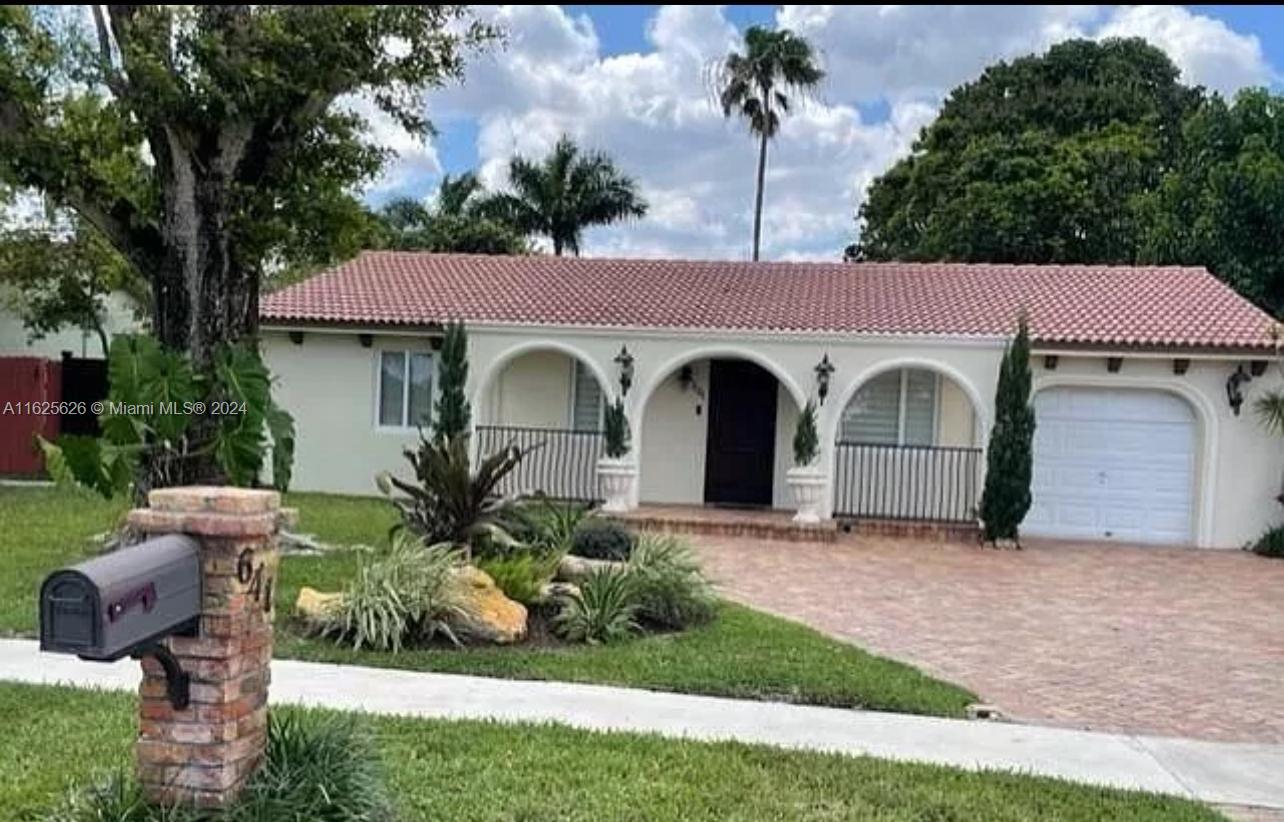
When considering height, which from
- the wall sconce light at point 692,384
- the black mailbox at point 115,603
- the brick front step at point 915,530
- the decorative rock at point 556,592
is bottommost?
the brick front step at point 915,530

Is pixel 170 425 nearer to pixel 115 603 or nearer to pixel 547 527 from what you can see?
pixel 547 527

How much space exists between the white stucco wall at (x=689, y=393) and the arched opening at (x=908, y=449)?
0.34 ft

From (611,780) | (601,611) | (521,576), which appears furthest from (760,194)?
(611,780)

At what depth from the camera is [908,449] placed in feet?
57.6

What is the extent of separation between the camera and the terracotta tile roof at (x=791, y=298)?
17.1m

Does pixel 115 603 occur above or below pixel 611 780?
above

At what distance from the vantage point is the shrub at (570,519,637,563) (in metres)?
10.8

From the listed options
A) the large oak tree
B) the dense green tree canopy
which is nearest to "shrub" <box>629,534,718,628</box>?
the large oak tree

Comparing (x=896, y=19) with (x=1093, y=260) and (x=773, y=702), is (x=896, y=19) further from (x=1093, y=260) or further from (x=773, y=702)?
(x=1093, y=260)

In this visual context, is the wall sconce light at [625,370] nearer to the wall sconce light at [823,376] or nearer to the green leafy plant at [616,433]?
the green leafy plant at [616,433]

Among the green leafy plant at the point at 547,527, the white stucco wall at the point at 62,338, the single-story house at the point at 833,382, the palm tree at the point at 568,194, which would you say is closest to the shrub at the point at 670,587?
the green leafy plant at the point at 547,527

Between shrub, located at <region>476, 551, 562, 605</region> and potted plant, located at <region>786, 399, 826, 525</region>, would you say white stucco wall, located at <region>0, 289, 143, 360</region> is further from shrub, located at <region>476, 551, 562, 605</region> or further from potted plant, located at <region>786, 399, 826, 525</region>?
shrub, located at <region>476, 551, 562, 605</region>

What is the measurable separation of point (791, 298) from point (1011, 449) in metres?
4.65

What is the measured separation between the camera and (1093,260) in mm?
29219
